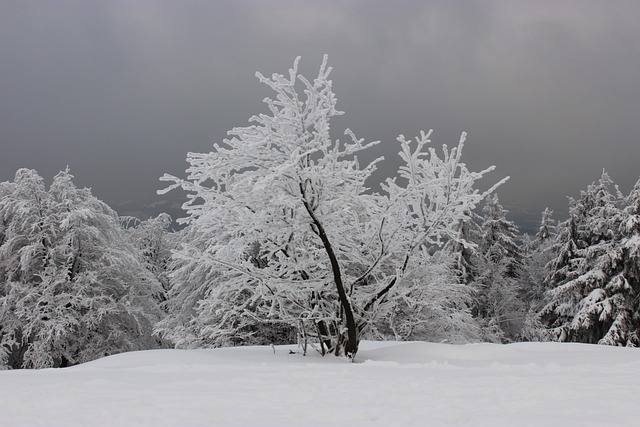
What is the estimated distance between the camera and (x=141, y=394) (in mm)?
5031

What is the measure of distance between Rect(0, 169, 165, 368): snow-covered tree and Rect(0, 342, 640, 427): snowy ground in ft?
37.4

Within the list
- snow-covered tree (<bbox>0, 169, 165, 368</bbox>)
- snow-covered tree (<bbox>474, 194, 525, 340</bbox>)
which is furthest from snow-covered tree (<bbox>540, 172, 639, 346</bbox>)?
snow-covered tree (<bbox>0, 169, 165, 368</bbox>)

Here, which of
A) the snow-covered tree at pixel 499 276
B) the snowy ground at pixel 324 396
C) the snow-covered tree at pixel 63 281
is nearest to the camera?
the snowy ground at pixel 324 396

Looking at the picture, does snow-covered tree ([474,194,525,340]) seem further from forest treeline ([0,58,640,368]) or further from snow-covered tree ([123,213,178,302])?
snow-covered tree ([123,213,178,302])

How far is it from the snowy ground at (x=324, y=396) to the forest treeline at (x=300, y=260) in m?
3.11

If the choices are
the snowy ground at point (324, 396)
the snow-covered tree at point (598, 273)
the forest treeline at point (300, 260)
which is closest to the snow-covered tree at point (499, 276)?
the forest treeline at point (300, 260)

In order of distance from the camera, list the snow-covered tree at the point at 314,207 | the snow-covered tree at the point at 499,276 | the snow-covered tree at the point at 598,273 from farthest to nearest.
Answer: the snow-covered tree at the point at 499,276
the snow-covered tree at the point at 598,273
the snow-covered tree at the point at 314,207

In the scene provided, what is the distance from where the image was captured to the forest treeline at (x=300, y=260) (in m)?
9.59

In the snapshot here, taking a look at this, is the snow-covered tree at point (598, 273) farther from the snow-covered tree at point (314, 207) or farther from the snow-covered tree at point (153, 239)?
the snow-covered tree at point (153, 239)

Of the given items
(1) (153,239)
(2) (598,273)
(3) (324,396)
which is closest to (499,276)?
(2) (598,273)

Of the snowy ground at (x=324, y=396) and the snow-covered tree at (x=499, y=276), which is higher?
the snow-covered tree at (x=499, y=276)

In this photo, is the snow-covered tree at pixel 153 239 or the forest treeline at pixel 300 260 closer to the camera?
the forest treeline at pixel 300 260

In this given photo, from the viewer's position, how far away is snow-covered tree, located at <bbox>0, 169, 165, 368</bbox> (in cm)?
1722

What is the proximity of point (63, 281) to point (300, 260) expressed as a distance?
11.1 meters
